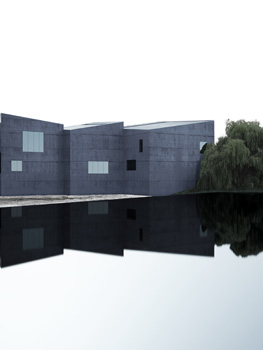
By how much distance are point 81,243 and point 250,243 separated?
4722mm

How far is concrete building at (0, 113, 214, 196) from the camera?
3441 centimetres

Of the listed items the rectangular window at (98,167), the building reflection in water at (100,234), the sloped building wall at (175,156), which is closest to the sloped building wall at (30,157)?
the rectangular window at (98,167)

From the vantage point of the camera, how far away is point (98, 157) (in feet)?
119

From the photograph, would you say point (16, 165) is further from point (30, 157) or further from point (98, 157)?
point (98, 157)

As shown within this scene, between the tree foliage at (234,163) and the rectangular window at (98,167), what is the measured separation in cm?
806

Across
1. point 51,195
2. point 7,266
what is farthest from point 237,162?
point 7,266

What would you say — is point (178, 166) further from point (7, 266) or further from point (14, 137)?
point (7, 266)

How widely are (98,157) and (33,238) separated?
77.6 ft

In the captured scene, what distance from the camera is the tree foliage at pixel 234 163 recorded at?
3512 centimetres

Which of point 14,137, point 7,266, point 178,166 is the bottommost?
point 7,266

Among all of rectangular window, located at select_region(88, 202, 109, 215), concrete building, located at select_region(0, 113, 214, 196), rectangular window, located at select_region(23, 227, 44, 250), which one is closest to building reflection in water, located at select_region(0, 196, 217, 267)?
rectangular window, located at select_region(23, 227, 44, 250)

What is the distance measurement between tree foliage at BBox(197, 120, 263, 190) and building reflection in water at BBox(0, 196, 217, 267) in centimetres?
1655

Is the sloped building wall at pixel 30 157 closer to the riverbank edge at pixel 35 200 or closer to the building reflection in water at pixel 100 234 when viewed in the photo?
the riverbank edge at pixel 35 200

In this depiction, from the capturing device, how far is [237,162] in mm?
35125
